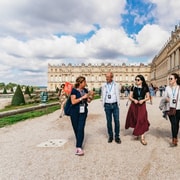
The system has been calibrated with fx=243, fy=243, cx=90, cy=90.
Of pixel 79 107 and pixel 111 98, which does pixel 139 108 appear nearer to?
pixel 111 98

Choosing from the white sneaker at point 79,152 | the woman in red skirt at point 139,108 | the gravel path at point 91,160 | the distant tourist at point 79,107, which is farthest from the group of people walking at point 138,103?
the white sneaker at point 79,152

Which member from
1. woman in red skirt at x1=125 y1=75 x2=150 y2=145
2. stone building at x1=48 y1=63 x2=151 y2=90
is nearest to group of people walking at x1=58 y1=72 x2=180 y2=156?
woman in red skirt at x1=125 y1=75 x2=150 y2=145

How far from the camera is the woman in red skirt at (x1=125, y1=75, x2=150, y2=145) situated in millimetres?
4930

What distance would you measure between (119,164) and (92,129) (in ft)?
10.1

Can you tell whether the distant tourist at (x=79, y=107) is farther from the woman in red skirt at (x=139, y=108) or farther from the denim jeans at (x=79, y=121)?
the woman in red skirt at (x=139, y=108)

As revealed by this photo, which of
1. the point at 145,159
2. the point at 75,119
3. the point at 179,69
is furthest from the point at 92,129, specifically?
the point at 179,69

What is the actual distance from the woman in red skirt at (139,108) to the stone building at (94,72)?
95053 millimetres

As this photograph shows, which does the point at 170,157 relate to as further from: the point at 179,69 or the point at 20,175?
the point at 179,69

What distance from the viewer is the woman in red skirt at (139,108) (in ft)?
16.2

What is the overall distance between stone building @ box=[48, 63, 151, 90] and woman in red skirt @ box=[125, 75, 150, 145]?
95.1 metres

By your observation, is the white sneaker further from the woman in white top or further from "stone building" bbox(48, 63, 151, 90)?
"stone building" bbox(48, 63, 151, 90)

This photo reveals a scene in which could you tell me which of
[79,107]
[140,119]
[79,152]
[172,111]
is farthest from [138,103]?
[79,152]

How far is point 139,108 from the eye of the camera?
4973 millimetres

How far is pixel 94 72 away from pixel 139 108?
97.3 meters
